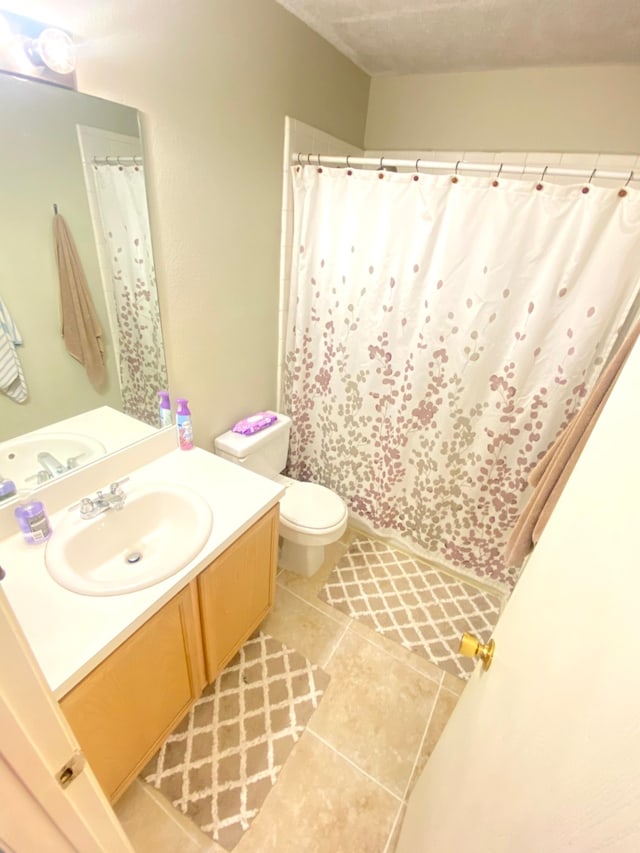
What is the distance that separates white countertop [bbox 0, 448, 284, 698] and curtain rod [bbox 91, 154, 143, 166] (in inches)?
40.9

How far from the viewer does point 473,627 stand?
177cm

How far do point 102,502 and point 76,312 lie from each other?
585 millimetres

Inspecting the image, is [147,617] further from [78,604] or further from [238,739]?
[238,739]

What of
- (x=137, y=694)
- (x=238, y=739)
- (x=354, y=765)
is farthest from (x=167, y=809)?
(x=354, y=765)

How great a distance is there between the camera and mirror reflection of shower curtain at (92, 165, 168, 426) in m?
1.14

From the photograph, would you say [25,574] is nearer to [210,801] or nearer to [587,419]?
[210,801]

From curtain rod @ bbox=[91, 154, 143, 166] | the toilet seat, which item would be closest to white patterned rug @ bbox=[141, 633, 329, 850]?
the toilet seat

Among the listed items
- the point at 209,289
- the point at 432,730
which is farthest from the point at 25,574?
the point at 432,730

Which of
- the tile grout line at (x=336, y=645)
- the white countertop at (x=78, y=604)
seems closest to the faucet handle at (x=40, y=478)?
the white countertop at (x=78, y=604)

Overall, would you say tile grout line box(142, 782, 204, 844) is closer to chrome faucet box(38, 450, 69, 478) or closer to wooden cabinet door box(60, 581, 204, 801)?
wooden cabinet door box(60, 581, 204, 801)

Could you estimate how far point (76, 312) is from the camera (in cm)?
114

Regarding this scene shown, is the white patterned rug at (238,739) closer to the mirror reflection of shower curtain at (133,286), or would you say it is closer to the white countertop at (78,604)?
the white countertop at (78,604)

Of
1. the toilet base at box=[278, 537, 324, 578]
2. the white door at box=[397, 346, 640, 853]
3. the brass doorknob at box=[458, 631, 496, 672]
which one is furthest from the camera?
the toilet base at box=[278, 537, 324, 578]

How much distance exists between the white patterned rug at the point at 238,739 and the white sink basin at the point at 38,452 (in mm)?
999
